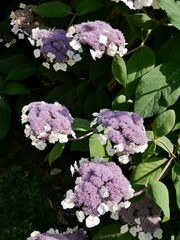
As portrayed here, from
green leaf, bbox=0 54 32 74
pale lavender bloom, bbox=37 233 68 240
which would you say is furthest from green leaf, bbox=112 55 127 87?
green leaf, bbox=0 54 32 74

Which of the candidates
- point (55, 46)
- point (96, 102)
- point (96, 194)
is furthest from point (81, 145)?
point (96, 194)

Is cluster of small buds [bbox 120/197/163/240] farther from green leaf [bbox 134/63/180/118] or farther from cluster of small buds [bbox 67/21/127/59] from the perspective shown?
cluster of small buds [bbox 67/21/127/59]

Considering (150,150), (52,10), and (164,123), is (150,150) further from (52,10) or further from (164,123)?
(52,10)

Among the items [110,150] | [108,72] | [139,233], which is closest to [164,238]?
[139,233]

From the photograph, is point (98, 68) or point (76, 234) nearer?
point (76, 234)


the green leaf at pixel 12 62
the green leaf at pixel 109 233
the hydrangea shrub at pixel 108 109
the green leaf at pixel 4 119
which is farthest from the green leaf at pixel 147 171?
the green leaf at pixel 12 62

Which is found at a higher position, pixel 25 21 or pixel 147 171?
pixel 147 171
